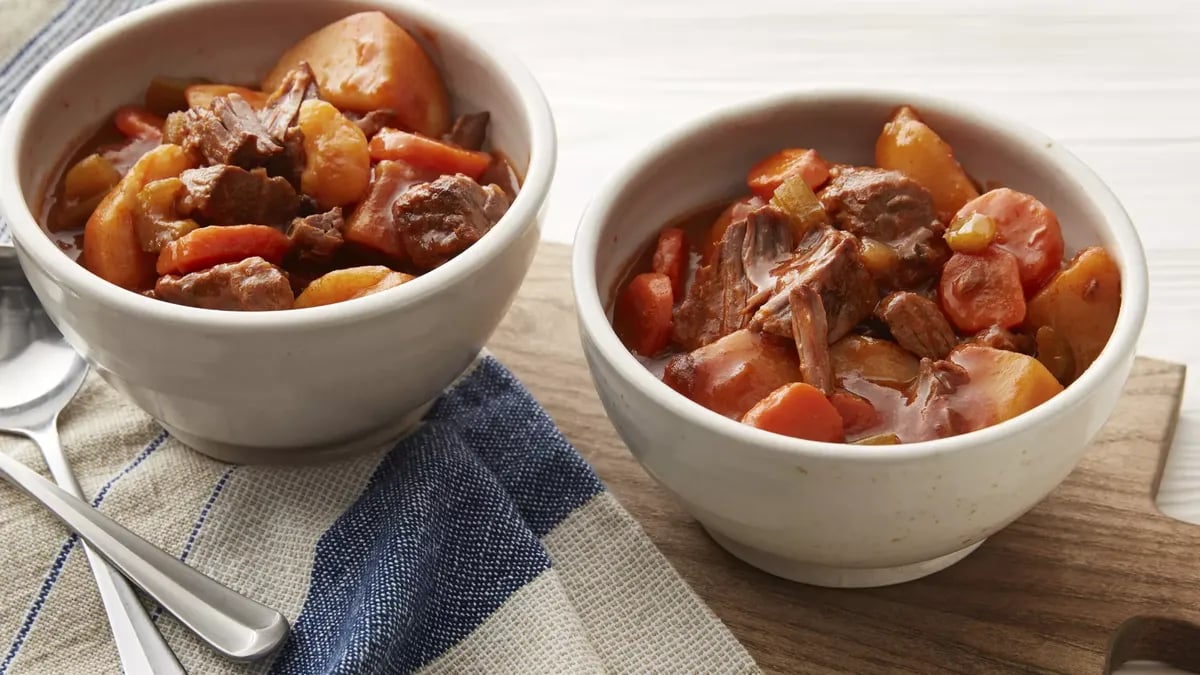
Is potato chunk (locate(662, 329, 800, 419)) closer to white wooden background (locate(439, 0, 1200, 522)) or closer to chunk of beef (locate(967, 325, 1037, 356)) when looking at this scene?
chunk of beef (locate(967, 325, 1037, 356))

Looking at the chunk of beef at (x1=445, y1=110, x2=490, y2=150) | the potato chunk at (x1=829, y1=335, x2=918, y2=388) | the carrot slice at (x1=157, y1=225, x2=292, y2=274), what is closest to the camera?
the potato chunk at (x1=829, y1=335, x2=918, y2=388)

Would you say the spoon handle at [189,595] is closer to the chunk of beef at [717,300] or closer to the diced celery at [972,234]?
the chunk of beef at [717,300]

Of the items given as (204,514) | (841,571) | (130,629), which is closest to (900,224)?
(841,571)

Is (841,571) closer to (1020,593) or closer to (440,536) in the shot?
(1020,593)

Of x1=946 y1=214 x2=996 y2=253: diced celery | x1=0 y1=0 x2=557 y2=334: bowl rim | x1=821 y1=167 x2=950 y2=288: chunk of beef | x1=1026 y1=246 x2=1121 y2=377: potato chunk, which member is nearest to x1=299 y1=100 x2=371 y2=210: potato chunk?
x1=0 y1=0 x2=557 y2=334: bowl rim

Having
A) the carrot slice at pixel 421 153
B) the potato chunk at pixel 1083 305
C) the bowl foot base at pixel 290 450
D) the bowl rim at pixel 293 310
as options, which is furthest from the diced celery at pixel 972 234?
the bowl foot base at pixel 290 450

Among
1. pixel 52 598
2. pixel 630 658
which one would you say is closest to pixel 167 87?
pixel 52 598
